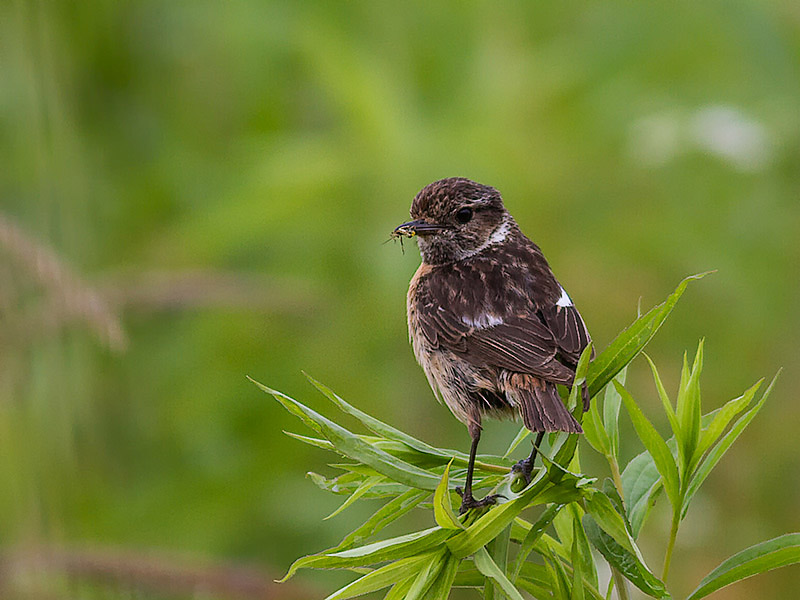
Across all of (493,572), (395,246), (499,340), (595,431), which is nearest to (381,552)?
(493,572)

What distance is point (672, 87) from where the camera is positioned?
510 centimetres

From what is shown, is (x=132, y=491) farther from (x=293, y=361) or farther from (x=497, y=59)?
(x=497, y=59)

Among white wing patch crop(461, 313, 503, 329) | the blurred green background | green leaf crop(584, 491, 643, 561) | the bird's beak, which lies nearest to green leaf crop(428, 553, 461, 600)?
green leaf crop(584, 491, 643, 561)

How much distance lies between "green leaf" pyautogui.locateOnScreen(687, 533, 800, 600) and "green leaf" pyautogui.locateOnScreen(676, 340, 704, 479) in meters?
0.20

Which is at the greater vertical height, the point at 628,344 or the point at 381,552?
the point at 628,344

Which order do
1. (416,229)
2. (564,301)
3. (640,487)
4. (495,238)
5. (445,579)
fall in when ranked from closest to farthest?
1. (445,579)
2. (640,487)
3. (564,301)
4. (416,229)
5. (495,238)

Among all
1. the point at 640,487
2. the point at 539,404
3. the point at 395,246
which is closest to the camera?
the point at 640,487

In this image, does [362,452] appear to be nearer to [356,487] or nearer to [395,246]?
[356,487]

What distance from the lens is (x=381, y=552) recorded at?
1652 mm

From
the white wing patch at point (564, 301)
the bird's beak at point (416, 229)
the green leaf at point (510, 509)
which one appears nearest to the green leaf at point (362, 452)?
the green leaf at point (510, 509)

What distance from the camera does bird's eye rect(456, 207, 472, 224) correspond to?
2820mm

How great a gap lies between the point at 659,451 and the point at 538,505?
0.76 ft

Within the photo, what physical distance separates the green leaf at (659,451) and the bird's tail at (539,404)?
0.37 feet

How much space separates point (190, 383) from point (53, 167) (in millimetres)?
1454
